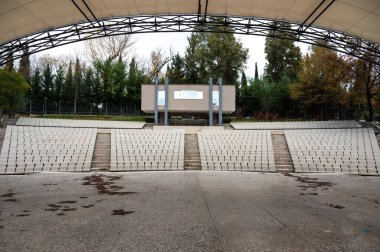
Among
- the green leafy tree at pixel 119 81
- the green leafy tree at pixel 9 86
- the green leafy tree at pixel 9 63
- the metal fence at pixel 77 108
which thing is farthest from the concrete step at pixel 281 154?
the green leafy tree at pixel 119 81

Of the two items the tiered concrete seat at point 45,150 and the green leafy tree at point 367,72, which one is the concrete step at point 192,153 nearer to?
the tiered concrete seat at point 45,150

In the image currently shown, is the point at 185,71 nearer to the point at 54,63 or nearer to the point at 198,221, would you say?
the point at 54,63

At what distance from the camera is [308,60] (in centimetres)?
3866

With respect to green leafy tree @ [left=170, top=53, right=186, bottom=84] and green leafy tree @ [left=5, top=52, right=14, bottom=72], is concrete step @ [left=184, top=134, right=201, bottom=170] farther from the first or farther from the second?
green leafy tree @ [left=170, top=53, right=186, bottom=84]

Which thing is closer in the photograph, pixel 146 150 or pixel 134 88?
pixel 146 150

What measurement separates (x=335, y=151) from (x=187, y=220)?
16.6 meters

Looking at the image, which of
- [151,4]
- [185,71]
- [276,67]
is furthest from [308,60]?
[151,4]

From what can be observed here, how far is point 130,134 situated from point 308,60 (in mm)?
28446

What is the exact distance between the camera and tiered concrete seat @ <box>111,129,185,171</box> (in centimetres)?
1692

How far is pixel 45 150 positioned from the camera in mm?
18047

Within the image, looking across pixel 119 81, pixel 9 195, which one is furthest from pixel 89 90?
pixel 9 195

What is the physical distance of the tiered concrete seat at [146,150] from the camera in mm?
16922

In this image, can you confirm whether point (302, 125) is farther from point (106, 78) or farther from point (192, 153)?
point (106, 78)

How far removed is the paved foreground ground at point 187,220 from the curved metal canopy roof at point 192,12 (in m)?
6.20
